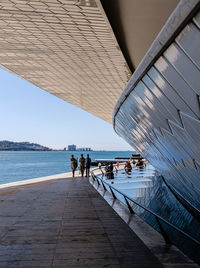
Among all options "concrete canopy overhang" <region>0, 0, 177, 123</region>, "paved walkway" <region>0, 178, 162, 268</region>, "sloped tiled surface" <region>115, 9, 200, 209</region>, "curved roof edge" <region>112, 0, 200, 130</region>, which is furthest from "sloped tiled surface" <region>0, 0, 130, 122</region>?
"paved walkway" <region>0, 178, 162, 268</region>

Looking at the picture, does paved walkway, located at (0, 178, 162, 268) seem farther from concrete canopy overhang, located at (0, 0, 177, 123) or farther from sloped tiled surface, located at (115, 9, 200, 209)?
concrete canopy overhang, located at (0, 0, 177, 123)

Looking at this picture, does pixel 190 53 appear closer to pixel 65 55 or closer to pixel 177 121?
pixel 177 121

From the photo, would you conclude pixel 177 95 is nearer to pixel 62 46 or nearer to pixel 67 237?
pixel 67 237

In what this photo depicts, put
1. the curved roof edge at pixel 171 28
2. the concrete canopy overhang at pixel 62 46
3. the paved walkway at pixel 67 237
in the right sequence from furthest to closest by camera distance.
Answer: the concrete canopy overhang at pixel 62 46, the paved walkway at pixel 67 237, the curved roof edge at pixel 171 28

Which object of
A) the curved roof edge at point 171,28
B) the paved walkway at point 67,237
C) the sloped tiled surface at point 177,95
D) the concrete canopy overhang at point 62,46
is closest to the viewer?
the curved roof edge at point 171,28

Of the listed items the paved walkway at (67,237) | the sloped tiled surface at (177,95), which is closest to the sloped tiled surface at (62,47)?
the sloped tiled surface at (177,95)

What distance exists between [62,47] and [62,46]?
0.19 meters

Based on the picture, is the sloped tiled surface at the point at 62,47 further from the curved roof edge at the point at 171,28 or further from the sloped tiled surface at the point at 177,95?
the curved roof edge at the point at 171,28

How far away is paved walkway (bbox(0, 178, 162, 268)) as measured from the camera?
383cm

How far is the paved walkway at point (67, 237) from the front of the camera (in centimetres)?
383

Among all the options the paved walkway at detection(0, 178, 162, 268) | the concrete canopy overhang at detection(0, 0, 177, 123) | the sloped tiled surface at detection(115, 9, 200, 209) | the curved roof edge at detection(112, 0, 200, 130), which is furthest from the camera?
the concrete canopy overhang at detection(0, 0, 177, 123)

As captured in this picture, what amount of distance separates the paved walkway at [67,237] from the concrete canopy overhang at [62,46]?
7.93m

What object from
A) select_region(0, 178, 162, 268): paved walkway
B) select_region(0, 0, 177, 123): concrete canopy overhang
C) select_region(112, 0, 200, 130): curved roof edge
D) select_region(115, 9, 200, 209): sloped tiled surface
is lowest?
select_region(0, 178, 162, 268): paved walkway

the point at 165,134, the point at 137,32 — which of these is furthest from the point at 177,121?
the point at 137,32
